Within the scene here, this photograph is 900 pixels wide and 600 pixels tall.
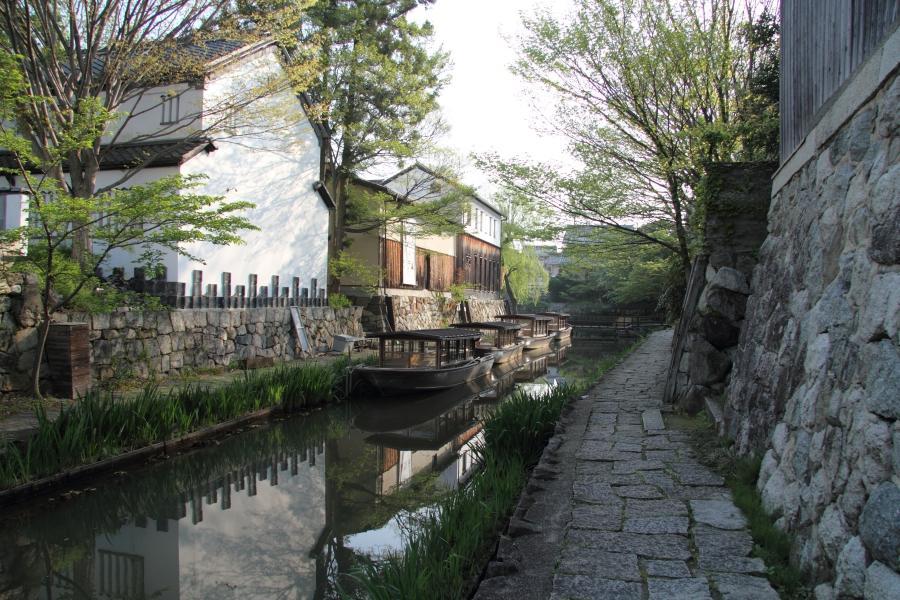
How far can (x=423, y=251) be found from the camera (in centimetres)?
2472

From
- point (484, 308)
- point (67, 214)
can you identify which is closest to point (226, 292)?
point (67, 214)

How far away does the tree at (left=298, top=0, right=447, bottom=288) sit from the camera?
16.8 m

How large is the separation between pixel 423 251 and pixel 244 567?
20073 millimetres

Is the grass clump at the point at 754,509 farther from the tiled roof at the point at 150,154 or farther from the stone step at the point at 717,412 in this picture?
the tiled roof at the point at 150,154

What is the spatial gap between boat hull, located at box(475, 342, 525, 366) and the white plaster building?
5.40 m

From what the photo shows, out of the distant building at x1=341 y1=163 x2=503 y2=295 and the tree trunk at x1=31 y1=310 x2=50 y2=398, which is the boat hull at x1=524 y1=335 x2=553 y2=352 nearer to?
the distant building at x1=341 y1=163 x2=503 y2=295

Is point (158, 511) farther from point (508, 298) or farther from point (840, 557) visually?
point (508, 298)

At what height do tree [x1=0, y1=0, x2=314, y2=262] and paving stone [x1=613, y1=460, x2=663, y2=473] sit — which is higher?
tree [x1=0, y1=0, x2=314, y2=262]

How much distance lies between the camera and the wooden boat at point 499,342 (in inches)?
704

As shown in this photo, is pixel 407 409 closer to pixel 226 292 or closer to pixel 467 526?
pixel 226 292

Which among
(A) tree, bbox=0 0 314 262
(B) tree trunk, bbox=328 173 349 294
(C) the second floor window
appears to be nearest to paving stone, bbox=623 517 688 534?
(A) tree, bbox=0 0 314 262

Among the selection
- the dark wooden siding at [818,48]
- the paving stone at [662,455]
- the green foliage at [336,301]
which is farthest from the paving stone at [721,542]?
the green foliage at [336,301]

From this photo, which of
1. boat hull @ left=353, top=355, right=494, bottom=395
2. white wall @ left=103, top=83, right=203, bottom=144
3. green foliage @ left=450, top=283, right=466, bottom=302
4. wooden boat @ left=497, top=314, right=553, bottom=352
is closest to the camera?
boat hull @ left=353, top=355, right=494, bottom=395

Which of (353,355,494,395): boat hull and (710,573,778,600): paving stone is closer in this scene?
(710,573,778,600): paving stone
